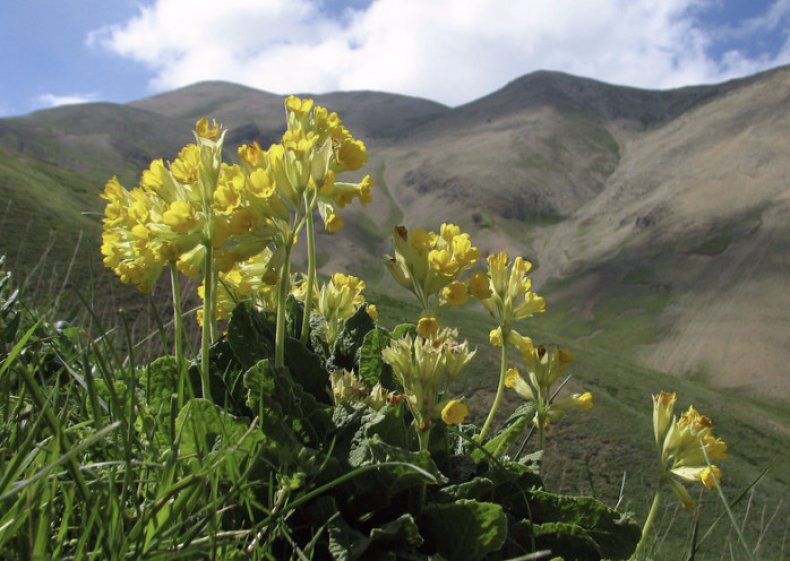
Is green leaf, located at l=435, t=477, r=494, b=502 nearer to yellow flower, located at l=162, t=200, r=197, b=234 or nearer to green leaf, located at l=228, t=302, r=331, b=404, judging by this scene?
green leaf, located at l=228, t=302, r=331, b=404

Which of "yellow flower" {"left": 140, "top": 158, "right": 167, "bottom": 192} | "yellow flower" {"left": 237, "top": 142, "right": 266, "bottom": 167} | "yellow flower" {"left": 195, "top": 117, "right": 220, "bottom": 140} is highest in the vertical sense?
"yellow flower" {"left": 195, "top": 117, "right": 220, "bottom": 140}

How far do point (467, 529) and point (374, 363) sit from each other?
0.87 m

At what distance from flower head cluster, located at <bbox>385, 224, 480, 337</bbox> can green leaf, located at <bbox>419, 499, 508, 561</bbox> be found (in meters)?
0.67

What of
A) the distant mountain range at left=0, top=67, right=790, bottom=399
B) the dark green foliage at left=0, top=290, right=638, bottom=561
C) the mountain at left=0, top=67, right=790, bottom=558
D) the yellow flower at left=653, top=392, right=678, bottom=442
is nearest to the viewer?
the dark green foliage at left=0, top=290, right=638, bottom=561

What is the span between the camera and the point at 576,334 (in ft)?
370

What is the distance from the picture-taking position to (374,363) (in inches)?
107

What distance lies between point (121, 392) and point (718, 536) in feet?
23.0

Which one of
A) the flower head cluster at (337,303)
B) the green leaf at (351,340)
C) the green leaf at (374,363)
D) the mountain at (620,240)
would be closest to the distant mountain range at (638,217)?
the mountain at (620,240)

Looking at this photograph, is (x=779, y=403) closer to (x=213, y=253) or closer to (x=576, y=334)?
(x=576, y=334)

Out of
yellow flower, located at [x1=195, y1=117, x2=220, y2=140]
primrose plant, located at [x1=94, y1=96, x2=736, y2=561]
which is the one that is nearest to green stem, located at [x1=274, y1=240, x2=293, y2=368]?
primrose plant, located at [x1=94, y1=96, x2=736, y2=561]

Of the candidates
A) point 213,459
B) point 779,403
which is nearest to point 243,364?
point 213,459

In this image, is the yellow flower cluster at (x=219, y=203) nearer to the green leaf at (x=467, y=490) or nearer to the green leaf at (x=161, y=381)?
the green leaf at (x=161, y=381)

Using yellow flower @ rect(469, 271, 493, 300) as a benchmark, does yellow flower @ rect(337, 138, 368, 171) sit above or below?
above

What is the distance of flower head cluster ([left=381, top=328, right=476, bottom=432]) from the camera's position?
2053mm
